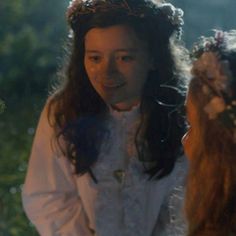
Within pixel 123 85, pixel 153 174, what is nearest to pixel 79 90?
pixel 123 85

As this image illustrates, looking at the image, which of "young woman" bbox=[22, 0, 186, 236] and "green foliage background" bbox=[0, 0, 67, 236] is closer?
"young woman" bbox=[22, 0, 186, 236]

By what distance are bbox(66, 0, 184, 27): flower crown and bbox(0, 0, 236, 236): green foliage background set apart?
1.88 feet

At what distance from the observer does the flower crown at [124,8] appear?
1.58m

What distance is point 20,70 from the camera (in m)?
2.27

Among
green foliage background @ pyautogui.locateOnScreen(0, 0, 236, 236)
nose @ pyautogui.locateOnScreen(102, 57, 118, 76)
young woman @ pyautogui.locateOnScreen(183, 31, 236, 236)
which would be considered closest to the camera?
young woman @ pyautogui.locateOnScreen(183, 31, 236, 236)

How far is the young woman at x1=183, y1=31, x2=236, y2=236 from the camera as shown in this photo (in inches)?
45.9

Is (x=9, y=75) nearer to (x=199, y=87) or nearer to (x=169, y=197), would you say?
(x=169, y=197)

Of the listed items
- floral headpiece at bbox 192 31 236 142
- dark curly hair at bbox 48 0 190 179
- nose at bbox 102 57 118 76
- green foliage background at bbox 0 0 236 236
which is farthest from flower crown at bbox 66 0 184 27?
green foliage background at bbox 0 0 236 236

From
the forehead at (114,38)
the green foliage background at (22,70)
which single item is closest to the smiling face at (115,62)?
the forehead at (114,38)

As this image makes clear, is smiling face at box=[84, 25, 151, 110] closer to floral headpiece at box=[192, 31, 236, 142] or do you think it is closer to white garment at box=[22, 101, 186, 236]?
white garment at box=[22, 101, 186, 236]

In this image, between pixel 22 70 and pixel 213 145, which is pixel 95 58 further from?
pixel 22 70

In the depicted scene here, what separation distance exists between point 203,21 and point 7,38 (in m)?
0.58

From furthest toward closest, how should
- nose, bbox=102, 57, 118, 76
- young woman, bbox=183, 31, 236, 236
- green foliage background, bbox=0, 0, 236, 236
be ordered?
green foliage background, bbox=0, 0, 236, 236 → nose, bbox=102, 57, 118, 76 → young woman, bbox=183, 31, 236, 236

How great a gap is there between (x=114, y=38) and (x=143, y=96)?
0.47ft
